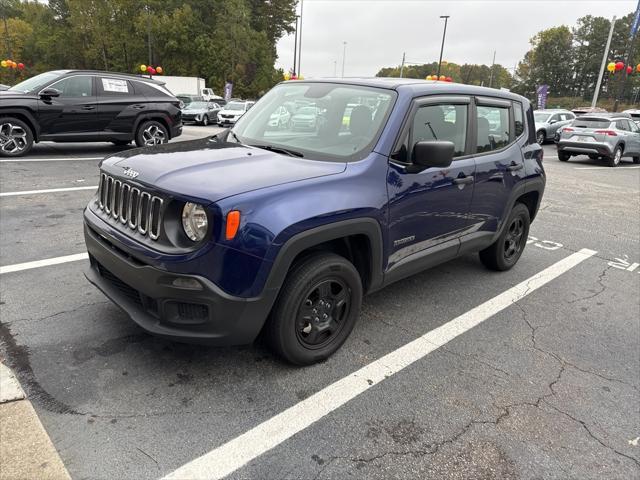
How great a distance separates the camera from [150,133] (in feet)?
34.3

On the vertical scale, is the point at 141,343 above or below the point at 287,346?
below

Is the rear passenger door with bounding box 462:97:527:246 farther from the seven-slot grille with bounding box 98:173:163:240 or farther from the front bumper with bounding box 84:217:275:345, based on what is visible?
the seven-slot grille with bounding box 98:173:163:240

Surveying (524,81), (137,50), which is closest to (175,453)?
(137,50)

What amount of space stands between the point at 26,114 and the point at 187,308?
8464mm

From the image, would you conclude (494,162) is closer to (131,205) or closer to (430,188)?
(430,188)

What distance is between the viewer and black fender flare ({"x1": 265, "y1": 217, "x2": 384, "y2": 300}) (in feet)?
8.04

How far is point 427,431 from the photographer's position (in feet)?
8.07

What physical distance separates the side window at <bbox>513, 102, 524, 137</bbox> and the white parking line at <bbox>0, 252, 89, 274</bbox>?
4.38 meters

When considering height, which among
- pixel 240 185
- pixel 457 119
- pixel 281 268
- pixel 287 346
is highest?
pixel 457 119

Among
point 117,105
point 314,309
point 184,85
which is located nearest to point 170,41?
point 184,85

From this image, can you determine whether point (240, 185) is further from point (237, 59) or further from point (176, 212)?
point (237, 59)

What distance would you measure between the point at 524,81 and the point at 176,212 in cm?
10320

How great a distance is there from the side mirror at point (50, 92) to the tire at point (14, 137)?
689 mm

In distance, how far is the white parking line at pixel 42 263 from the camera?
3997mm
